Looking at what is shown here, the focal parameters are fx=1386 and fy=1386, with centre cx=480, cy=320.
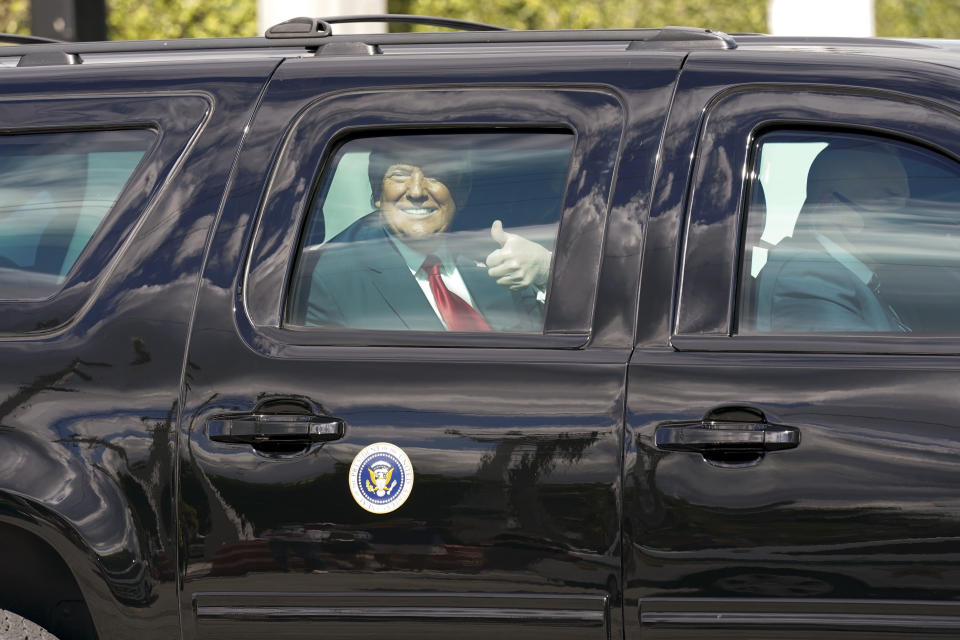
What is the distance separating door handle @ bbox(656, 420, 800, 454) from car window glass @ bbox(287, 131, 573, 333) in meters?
0.36

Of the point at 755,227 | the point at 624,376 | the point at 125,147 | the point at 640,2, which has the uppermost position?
the point at 640,2

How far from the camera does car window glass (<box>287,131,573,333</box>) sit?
9.16 ft

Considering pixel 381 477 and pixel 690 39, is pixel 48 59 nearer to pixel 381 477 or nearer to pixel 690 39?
pixel 381 477

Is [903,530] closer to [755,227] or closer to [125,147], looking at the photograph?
[755,227]

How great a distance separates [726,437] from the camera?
8.25 ft

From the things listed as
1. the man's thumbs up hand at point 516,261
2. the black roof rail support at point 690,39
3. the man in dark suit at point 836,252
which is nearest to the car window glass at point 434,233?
the man's thumbs up hand at point 516,261

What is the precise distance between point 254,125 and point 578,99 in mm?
694

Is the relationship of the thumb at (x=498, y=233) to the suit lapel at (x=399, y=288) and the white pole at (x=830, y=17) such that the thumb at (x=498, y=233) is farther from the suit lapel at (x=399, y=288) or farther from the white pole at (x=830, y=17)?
the white pole at (x=830, y=17)

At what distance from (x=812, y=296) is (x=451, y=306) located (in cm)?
72

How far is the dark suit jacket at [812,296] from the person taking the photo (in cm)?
263

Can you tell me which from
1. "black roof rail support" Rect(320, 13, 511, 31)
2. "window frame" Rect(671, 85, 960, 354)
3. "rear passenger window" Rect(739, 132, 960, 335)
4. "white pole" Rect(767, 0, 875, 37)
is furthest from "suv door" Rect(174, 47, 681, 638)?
"white pole" Rect(767, 0, 875, 37)

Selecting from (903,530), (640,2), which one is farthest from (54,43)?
(640,2)

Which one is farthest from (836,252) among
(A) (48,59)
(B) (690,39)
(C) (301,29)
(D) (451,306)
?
(A) (48,59)

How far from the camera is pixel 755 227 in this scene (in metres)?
2.69
